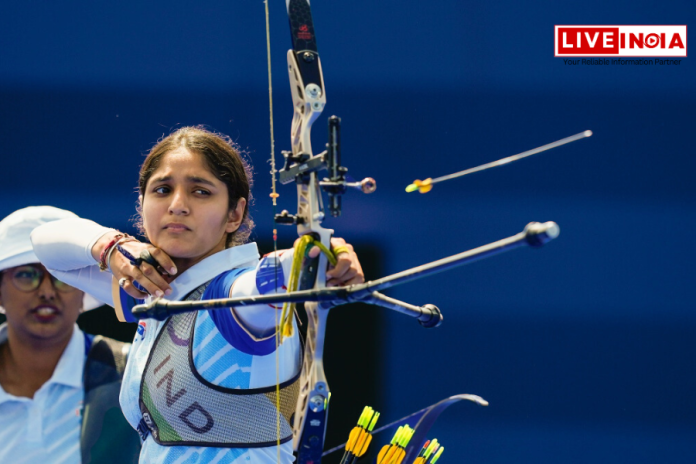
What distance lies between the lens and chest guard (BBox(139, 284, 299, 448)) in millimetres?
1396

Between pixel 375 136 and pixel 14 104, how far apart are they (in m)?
1.24

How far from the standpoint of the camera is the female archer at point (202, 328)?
4.44 feet

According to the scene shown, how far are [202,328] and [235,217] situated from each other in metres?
0.29

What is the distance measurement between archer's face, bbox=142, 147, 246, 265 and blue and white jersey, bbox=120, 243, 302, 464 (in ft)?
0.14

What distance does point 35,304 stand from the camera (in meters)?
2.61

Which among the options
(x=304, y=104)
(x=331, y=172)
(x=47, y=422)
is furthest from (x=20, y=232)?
(x=331, y=172)

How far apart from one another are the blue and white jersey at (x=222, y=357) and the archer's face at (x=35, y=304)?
1.20 meters

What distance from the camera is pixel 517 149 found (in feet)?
9.03

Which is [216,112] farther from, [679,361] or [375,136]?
[679,361]

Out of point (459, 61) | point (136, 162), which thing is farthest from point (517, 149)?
point (136, 162)

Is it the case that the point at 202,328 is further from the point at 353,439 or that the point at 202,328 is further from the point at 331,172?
the point at 353,439

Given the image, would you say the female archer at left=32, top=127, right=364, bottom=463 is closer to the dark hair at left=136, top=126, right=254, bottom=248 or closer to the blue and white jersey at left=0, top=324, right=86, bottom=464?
the dark hair at left=136, top=126, right=254, bottom=248

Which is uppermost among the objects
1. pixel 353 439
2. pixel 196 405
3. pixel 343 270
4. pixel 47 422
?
pixel 343 270

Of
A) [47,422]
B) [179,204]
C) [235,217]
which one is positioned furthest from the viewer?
[47,422]
